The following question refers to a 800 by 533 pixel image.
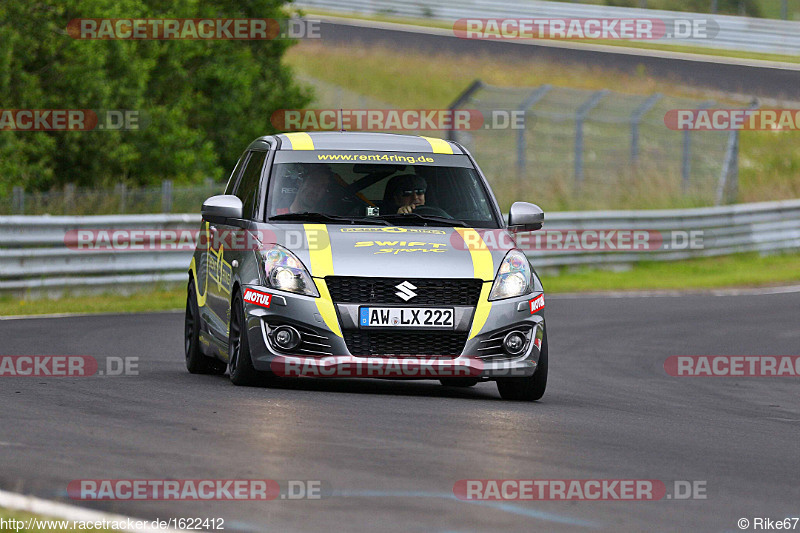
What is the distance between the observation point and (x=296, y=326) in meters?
9.27

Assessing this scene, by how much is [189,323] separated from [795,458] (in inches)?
219

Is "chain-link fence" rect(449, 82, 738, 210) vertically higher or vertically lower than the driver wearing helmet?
lower

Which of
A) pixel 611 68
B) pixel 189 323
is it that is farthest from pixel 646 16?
pixel 189 323

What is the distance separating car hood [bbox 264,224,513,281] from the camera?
30.5 ft

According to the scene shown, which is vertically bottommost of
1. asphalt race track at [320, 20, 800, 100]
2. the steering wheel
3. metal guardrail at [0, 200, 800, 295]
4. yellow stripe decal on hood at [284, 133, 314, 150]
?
metal guardrail at [0, 200, 800, 295]

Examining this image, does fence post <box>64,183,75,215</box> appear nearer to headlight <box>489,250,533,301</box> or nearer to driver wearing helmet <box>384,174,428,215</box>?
driver wearing helmet <box>384,174,428,215</box>

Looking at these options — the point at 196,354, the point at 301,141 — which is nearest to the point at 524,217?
the point at 301,141

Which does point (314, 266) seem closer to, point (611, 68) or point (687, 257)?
point (687, 257)

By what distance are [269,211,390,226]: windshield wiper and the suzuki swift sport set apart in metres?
0.01

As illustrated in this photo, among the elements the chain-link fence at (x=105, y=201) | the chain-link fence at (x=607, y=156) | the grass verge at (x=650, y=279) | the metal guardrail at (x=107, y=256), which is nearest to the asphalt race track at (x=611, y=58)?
the chain-link fence at (x=607, y=156)

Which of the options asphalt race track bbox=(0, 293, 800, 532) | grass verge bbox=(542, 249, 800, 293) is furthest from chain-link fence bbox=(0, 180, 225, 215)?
asphalt race track bbox=(0, 293, 800, 532)

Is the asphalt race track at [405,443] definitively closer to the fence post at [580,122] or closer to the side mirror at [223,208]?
the side mirror at [223,208]

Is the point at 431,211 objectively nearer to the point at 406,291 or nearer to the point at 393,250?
the point at 393,250

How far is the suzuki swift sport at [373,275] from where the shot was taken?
9.25 meters
